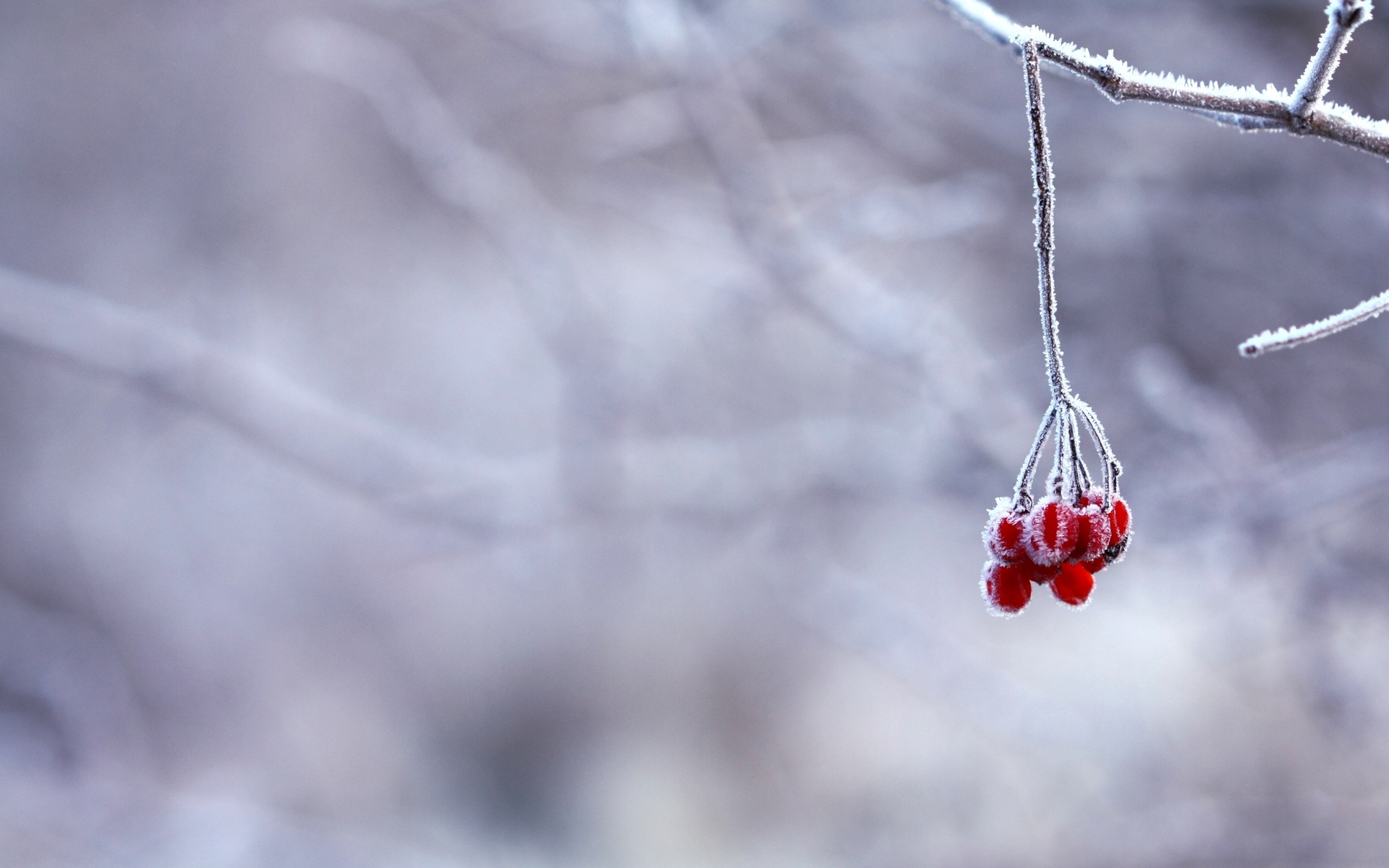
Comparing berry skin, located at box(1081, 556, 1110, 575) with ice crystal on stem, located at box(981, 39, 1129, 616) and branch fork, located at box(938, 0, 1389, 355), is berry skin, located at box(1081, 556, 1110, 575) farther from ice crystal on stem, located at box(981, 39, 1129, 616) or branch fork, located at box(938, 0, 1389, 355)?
branch fork, located at box(938, 0, 1389, 355)

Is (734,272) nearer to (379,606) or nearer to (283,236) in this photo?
(379,606)

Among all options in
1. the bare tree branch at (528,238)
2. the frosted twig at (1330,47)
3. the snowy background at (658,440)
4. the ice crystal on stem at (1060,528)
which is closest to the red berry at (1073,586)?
the ice crystal on stem at (1060,528)

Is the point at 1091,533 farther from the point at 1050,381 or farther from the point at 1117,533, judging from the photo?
the point at 1050,381

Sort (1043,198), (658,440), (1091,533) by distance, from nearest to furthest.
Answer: (1043,198)
(1091,533)
(658,440)

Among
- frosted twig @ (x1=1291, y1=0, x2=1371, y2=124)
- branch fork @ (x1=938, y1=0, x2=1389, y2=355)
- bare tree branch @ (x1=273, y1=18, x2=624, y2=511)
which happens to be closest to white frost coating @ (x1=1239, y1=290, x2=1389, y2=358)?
branch fork @ (x1=938, y1=0, x2=1389, y2=355)

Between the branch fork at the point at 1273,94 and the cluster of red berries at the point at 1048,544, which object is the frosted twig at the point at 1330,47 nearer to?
the branch fork at the point at 1273,94

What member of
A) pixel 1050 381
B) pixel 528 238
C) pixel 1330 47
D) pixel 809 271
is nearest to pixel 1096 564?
pixel 1050 381

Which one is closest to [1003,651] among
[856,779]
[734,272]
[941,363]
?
[856,779]
